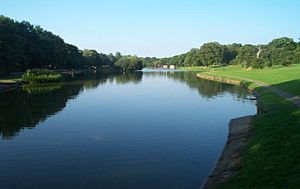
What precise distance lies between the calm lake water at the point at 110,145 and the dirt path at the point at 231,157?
0.63 metres

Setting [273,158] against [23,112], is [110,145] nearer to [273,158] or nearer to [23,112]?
[273,158]

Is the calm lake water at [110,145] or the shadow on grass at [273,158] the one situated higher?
the shadow on grass at [273,158]

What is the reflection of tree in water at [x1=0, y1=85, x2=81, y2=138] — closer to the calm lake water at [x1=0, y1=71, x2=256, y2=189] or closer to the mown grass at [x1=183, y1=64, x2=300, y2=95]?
the calm lake water at [x1=0, y1=71, x2=256, y2=189]

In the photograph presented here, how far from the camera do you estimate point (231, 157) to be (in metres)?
19.1

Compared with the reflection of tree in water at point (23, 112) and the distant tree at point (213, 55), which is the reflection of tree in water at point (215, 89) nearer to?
the reflection of tree in water at point (23, 112)

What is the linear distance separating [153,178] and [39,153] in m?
8.46

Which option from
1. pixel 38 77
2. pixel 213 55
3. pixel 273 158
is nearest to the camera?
pixel 273 158

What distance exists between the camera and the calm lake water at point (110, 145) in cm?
1681

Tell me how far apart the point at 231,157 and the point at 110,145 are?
8.52 meters

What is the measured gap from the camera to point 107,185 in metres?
15.9

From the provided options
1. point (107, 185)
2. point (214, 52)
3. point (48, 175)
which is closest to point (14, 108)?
point (48, 175)

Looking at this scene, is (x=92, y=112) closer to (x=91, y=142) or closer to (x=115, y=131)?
(x=115, y=131)

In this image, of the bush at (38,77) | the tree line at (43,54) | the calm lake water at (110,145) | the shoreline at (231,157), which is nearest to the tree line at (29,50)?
the tree line at (43,54)

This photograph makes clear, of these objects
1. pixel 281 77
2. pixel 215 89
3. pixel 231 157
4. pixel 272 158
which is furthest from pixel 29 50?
pixel 272 158
